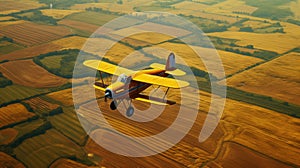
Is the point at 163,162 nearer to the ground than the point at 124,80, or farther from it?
nearer to the ground

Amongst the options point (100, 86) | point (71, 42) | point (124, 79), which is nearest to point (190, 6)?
point (71, 42)

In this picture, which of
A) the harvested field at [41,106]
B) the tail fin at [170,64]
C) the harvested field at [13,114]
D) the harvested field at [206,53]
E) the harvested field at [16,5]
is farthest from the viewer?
the harvested field at [16,5]

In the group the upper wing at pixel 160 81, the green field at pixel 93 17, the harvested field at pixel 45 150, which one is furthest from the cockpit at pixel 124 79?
the green field at pixel 93 17

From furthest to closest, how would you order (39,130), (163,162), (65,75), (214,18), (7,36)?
(214,18) < (7,36) < (65,75) < (39,130) < (163,162)

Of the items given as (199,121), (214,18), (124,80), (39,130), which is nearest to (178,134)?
(199,121)

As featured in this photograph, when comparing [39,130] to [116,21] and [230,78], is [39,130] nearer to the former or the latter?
[230,78]

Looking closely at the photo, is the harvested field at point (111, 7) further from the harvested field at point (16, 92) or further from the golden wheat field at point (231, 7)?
the harvested field at point (16, 92)
